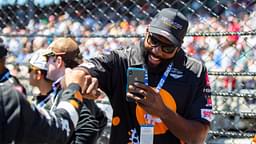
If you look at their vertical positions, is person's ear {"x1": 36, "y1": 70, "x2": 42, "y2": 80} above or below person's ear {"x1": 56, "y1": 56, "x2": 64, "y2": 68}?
below

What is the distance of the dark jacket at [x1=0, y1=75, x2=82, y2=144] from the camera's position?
1641 millimetres

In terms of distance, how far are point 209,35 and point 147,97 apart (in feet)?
4.34

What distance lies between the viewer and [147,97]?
100 inches

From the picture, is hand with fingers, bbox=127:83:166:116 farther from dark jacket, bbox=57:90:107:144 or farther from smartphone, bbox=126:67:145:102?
dark jacket, bbox=57:90:107:144

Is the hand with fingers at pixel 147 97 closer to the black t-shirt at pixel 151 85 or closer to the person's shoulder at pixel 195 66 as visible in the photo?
the black t-shirt at pixel 151 85

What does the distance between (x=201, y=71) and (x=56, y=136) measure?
117 cm

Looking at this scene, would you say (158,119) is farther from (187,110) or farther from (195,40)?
(195,40)

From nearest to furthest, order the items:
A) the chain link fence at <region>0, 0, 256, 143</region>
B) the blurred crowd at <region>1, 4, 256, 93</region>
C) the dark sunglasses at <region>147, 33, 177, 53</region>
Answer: the dark sunglasses at <region>147, 33, 177, 53</region> → the chain link fence at <region>0, 0, 256, 143</region> → the blurred crowd at <region>1, 4, 256, 93</region>

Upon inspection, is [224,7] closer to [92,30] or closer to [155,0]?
[155,0]

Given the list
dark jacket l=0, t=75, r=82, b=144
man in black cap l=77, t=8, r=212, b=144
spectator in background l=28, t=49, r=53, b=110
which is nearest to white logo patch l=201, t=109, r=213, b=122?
man in black cap l=77, t=8, r=212, b=144

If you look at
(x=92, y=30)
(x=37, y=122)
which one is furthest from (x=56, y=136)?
(x=92, y=30)

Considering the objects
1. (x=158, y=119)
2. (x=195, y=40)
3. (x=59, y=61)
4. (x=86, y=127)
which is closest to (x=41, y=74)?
(x=59, y=61)

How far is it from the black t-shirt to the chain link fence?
95 centimetres

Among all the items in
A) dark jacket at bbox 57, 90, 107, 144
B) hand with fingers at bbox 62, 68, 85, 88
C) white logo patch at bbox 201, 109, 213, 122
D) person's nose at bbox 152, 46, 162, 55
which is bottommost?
dark jacket at bbox 57, 90, 107, 144
